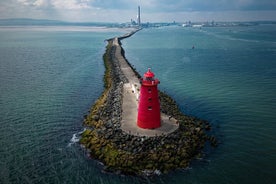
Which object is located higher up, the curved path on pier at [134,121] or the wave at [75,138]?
the curved path on pier at [134,121]

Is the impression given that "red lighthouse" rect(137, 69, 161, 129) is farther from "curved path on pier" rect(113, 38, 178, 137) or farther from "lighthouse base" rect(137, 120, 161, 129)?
"curved path on pier" rect(113, 38, 178, 137)

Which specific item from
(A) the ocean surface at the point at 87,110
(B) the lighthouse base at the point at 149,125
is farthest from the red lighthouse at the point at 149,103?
(A) the ocean surface at the point at 87,110

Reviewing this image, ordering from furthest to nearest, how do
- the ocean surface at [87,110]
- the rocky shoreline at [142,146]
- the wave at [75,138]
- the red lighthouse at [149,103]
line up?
the wave at [75,138] < the red lighthouse at [149,103] < the rocky shoreline at [142,146] < the ocean surface at [87,110]

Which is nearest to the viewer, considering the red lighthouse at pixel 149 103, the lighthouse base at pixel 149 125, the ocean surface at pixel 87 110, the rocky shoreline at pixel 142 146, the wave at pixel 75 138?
the ocean surface at pixel 87 110

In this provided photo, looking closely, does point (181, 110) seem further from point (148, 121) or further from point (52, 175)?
point (52, 175)

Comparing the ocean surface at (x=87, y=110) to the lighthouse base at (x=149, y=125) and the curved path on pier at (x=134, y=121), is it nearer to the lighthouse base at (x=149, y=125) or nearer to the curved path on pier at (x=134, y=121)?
the curved path on pier at (x=134, y=121)

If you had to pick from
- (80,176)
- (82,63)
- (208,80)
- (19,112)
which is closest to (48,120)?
(19,112)

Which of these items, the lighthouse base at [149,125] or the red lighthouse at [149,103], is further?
the lighthouse base at [149,125]

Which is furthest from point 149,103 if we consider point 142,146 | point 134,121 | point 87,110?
point 87,110
